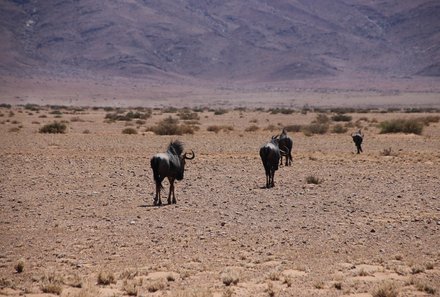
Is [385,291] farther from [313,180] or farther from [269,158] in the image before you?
[313,180]

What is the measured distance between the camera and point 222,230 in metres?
12.9

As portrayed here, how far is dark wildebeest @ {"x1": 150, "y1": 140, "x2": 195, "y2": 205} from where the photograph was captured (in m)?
15.2

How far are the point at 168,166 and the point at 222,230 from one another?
2.96 meters

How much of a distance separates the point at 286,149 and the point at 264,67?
15308 cm

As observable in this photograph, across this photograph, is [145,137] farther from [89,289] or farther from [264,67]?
[264,67]

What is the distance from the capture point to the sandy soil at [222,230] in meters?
9.77

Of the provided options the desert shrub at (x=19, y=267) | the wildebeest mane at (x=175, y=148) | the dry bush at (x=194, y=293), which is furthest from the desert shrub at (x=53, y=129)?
the dry bush at (x=194, y=293)

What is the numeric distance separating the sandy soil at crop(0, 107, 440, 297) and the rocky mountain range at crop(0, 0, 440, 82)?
14186 centimetres

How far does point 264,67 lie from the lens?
17438cm

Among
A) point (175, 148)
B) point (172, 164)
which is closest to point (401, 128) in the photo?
point (175, 148)

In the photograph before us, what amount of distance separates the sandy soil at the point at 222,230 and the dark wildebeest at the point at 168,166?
0.53 m

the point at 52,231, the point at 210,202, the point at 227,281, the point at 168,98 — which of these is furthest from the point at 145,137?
the point at 168,98

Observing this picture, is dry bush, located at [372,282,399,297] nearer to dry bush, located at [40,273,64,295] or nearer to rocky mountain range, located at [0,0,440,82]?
dry bush, located at [40,273,64,295]

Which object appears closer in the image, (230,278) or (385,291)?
(385,291)
